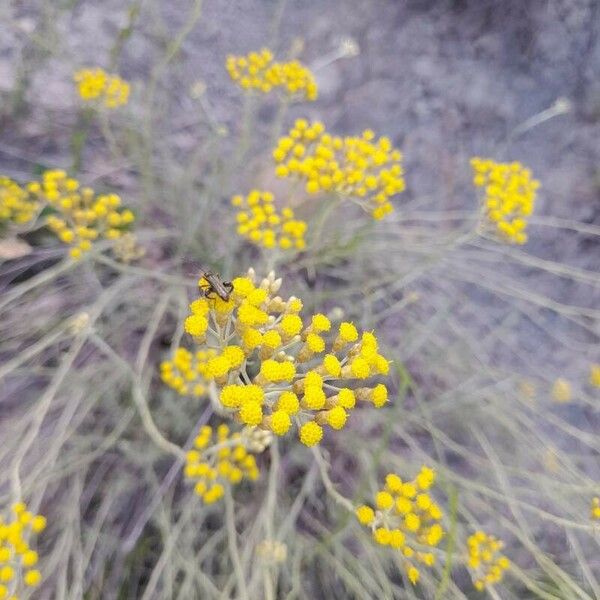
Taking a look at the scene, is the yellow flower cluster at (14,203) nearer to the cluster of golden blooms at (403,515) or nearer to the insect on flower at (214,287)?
the insect on flower at (214,287)

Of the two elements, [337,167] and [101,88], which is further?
[101,88]

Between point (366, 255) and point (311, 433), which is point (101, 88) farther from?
point (311, 433)

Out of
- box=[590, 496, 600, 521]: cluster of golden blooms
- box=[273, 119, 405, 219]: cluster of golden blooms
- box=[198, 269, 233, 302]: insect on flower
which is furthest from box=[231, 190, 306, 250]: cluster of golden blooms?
box=[590, 496, 600, 521]: cluster of golden blooms

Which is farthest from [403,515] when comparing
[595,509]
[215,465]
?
[215,465]

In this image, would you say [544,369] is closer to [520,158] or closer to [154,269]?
[520,158]

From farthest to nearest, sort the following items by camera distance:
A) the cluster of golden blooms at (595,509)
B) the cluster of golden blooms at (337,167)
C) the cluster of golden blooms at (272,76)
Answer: the cluster of golden blooms at (272,76) → the cluster of golden blooms at (337,167) → the cluster of golden blooms at (595,509)

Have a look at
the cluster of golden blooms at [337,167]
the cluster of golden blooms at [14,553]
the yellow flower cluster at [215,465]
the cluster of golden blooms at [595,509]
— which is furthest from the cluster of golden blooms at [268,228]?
the cluster of golden blooms at [595,509]
